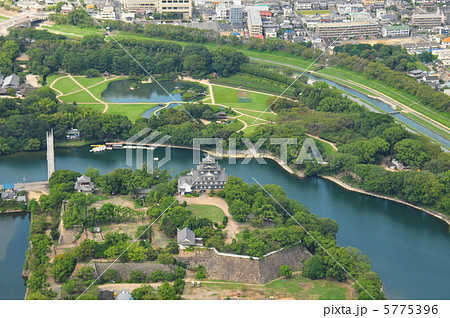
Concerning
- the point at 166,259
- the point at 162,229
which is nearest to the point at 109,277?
the point at 166,259

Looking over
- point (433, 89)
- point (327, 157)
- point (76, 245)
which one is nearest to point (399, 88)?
point (433, 89)

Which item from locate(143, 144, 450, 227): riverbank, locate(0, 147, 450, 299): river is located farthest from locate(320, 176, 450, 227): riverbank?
locate(0, 147, 450, 299): river

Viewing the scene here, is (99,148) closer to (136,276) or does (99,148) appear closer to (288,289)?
(136,276)

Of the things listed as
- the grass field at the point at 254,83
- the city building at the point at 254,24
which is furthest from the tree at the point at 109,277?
the city building at the point at 254,24

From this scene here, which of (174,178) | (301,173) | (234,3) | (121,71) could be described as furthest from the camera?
(234,3)

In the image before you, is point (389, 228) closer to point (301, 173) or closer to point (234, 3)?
point (301, 173)

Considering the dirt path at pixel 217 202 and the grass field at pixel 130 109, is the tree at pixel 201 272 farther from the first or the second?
the grass field at pixel 130 109
